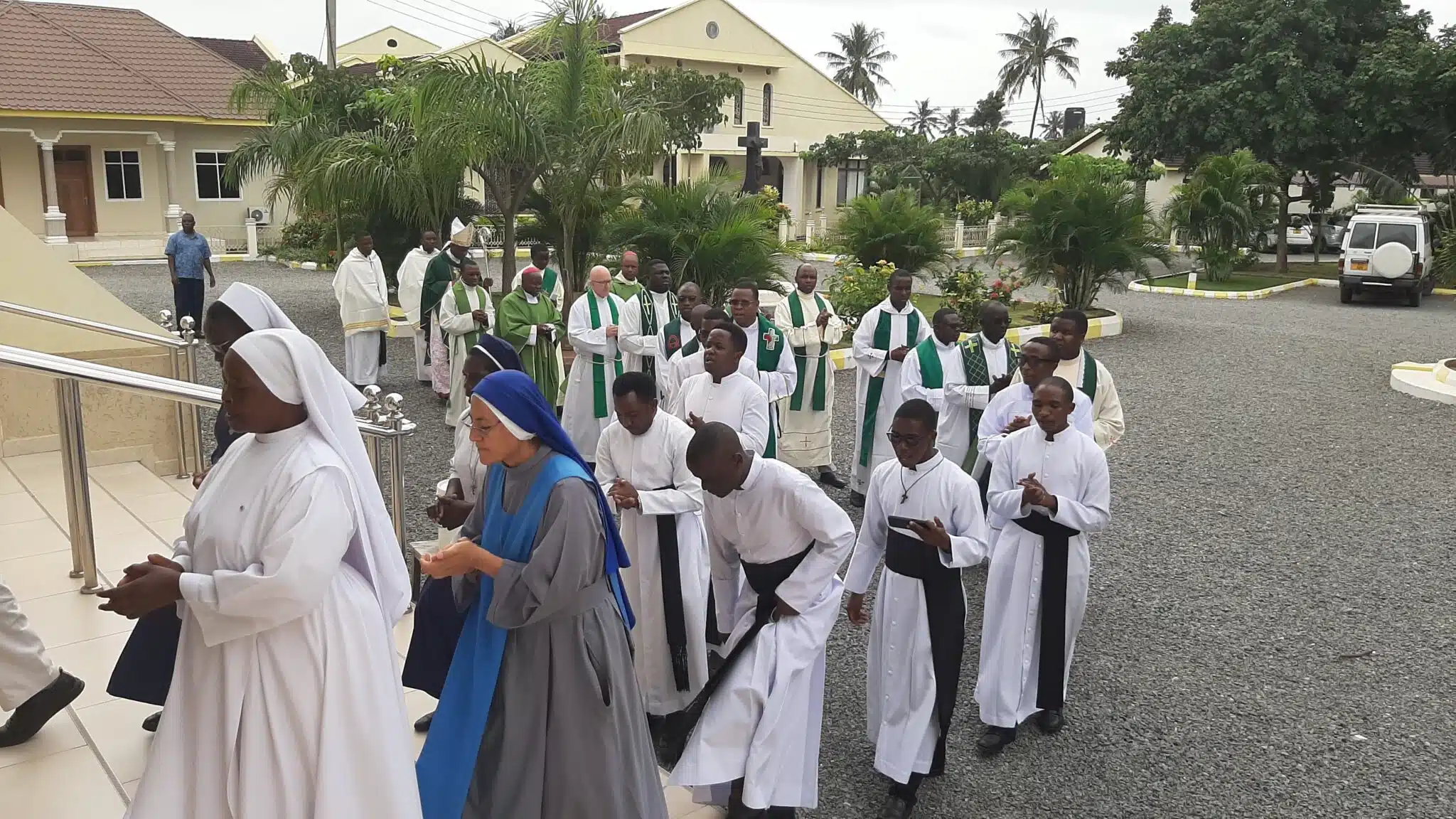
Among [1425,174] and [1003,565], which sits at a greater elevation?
[1425,174]

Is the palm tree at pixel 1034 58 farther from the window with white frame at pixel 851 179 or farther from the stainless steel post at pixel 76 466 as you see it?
the stainless steel post at pixel 76 466

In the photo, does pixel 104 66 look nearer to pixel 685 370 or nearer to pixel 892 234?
pixel 892 234

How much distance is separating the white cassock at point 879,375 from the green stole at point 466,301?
12.4 feet

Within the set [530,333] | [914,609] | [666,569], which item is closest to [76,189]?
[530,333]

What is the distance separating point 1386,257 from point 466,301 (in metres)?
19.1

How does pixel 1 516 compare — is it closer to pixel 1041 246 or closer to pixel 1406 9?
pixel 1041 246

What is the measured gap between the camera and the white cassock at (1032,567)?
5023 millimetres

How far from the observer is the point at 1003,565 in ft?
16.9

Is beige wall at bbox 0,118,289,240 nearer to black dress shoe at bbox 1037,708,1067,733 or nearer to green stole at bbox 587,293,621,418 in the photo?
green stole at bbox 587,293,621,418

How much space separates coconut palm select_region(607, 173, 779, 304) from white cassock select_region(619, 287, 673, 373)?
3.93 m

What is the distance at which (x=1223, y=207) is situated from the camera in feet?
79.8

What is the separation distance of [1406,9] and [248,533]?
31033 millimetres

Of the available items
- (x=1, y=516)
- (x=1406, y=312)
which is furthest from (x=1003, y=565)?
(x=1406, y=312)

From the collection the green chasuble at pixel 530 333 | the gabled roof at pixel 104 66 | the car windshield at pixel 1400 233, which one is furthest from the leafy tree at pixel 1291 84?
the gabled roof at pixel 104 66
